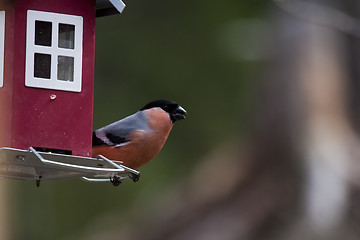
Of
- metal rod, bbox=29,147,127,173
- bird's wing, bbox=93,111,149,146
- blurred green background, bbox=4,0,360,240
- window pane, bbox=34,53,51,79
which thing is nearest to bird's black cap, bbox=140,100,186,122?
bird's wing, bbox=93,111,149,146

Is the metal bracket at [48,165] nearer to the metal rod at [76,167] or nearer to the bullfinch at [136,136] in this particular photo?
the metal rod at [76,167]

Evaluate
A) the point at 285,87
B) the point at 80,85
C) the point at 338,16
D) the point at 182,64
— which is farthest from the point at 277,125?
the point at 80,85

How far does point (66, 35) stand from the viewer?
171 inches

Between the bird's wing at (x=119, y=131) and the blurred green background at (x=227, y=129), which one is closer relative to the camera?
the bird's wing at (x=119, y=131)

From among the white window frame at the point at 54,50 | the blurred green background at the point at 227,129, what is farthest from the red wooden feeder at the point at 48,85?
the blurred green background at the point at 227,129

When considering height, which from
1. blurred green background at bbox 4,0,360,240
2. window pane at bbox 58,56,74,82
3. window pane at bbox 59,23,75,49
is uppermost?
window pane at bbox 59,23,75,49

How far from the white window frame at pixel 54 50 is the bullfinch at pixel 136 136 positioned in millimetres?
685

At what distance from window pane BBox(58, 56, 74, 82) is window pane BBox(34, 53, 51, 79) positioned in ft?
0.19

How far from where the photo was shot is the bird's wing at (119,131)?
195 inches

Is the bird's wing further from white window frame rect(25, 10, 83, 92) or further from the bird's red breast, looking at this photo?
white window frame rect(25, 10, 83, 92)

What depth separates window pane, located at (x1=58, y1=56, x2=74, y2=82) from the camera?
14.1ft

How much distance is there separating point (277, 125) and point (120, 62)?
3.42 meters

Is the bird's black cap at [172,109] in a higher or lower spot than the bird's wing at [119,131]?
higher

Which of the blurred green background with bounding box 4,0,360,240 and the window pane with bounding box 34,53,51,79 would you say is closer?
the window pane with bounding box 34,53,51,79
